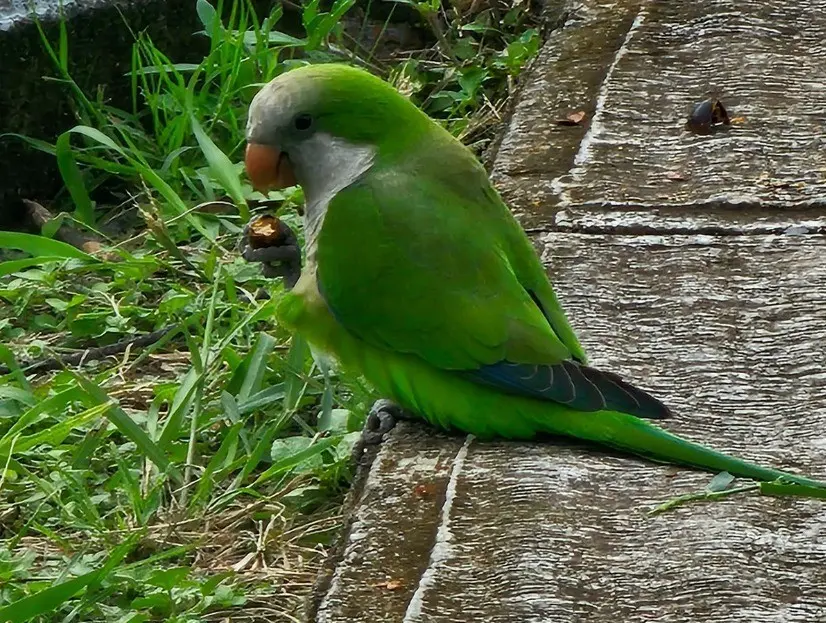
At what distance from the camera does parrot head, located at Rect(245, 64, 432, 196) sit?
2.35m

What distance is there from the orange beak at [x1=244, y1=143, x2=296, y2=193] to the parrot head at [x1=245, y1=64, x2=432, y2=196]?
0.04 feet

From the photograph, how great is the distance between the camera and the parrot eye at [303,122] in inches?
93.3

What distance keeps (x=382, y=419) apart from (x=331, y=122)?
0.55m

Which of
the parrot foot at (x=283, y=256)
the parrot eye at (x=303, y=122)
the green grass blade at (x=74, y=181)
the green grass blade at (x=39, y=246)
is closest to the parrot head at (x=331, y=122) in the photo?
the parrot eye at (x=303, y=122)

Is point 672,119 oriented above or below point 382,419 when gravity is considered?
above

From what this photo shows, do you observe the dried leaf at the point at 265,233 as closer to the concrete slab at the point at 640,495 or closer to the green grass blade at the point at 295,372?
the green grass blade at the point at 295,372

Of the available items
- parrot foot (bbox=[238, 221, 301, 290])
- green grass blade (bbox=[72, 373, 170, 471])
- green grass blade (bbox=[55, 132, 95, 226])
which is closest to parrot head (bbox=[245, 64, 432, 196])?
parrot foot (bbox=[238, 221, 301, 290])

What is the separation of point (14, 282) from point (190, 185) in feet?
1.81

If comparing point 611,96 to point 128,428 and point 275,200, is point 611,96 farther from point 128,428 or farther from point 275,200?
point 128,428

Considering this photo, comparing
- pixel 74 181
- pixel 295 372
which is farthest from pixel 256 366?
pixel 74 181

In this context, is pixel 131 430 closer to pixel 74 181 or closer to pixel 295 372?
pixel 295 372

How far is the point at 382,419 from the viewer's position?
2.29 meters

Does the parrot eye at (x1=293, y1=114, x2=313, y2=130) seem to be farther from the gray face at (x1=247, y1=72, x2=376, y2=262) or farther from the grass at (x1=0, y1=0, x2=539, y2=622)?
the grass at (x1=0, y1=0, x2=539, y2=622)

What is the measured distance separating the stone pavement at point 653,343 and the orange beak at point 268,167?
0.53 meters
